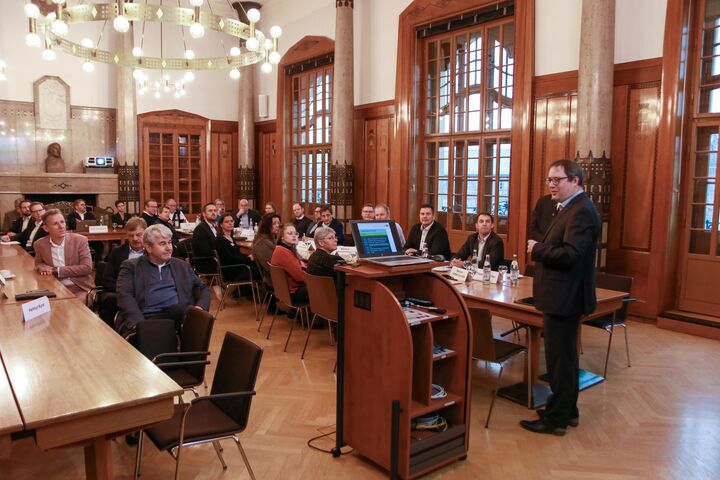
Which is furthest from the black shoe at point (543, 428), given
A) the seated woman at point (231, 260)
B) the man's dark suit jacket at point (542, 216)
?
the seated woman at point (231, 260)

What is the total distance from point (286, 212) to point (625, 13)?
7952 millimetres

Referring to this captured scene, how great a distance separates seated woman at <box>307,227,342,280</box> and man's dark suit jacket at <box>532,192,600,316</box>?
1896mm

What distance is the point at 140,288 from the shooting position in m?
3.75

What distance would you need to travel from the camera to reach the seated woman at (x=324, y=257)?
4.80 meters

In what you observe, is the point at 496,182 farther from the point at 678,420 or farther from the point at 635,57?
the point at 678,420

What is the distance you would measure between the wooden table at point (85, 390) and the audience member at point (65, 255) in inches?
81.8

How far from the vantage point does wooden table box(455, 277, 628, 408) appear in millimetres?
3850

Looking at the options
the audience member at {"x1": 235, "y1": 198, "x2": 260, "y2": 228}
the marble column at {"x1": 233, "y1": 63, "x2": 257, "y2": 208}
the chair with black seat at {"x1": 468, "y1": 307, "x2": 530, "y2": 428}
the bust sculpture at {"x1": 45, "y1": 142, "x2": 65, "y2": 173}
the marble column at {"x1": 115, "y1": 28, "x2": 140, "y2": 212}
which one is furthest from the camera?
the marble column at {"x1": 233, "y1": 63, "x2": 257, "y2": 208}

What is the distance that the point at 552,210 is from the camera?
6.23m

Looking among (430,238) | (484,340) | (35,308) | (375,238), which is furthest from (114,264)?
(430,238)

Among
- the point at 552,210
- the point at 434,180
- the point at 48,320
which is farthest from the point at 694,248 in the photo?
the point at 48,320

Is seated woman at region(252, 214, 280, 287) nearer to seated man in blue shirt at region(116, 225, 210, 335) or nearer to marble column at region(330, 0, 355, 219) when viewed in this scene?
seated man in blue shirt at region(116, 225, 210, 335)

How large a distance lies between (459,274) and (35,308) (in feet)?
10.5

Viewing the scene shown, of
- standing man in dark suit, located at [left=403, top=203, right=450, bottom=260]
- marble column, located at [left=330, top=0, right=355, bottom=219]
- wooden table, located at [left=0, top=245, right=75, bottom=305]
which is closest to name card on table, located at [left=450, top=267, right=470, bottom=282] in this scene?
standing man in dark suit, located at [left=403, top=203, right=450, bottom=260]
